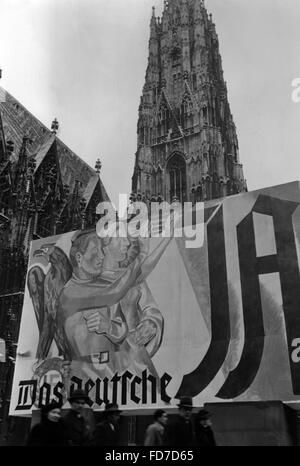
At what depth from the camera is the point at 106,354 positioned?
46.5 feet

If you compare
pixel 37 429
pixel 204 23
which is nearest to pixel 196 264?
pixel 37 429

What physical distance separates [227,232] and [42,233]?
15863mm

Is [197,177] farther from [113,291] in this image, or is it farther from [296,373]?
[296,373]

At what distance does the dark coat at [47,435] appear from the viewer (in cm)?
530

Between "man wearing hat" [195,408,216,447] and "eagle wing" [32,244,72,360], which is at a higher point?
"eagle wing" [32,244,72,360]

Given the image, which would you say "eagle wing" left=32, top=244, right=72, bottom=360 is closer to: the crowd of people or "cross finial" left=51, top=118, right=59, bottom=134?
the crowd of people

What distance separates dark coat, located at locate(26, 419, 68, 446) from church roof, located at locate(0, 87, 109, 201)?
2552 cm

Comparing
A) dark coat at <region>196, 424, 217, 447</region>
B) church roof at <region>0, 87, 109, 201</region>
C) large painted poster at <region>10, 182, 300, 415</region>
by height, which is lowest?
dark coat at <region>196, 424, 217, 447</region>

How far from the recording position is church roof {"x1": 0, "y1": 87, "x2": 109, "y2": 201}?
30.8 m

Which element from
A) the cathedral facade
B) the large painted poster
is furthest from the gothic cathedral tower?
the large painted poster

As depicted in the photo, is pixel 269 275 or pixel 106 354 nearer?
pixel 269 275

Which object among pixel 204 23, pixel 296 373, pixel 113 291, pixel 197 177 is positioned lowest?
pixel 296 373

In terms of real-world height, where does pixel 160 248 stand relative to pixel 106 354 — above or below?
above

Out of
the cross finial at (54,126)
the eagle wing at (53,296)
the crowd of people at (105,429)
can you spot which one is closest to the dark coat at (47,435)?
the crowd of people at (105,429)
